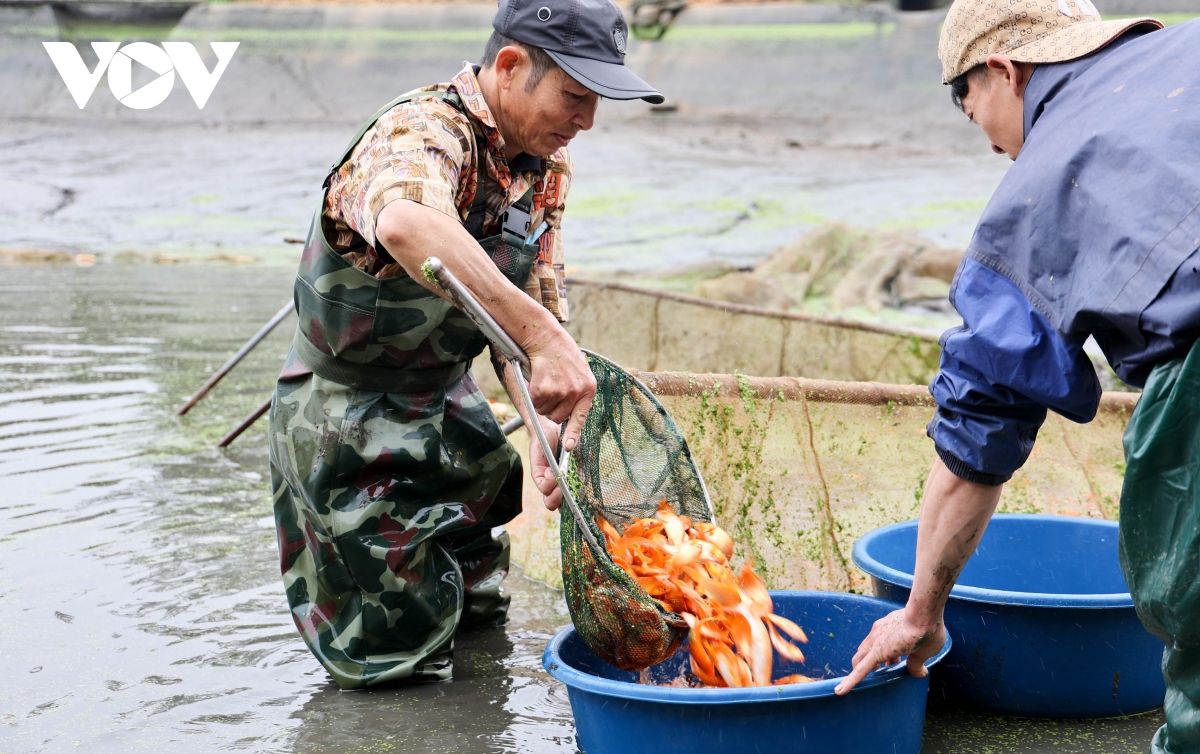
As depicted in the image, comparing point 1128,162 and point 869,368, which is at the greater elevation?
point 1128,162

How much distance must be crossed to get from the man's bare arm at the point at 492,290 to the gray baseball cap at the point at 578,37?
0.57m

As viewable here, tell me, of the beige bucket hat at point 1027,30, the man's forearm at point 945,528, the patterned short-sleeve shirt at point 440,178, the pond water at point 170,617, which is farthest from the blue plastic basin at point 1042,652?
the beige bucket hat at point 1027,30

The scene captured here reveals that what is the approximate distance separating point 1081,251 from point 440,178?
52.5 inches

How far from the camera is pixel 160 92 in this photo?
2478cm

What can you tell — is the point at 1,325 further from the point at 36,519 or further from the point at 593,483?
the point at 593,483

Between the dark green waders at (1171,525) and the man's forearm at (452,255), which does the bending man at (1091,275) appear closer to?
the dark green waders at (1171,525)

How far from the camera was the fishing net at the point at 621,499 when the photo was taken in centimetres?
268

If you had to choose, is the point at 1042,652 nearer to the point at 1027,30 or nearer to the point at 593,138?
the point at 1027,30

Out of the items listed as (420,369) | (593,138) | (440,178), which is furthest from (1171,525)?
(593,138)

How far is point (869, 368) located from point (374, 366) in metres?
4.03

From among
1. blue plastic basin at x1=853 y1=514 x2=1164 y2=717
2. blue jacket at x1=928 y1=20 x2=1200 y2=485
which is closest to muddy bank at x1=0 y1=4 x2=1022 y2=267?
blue plastic basin at x1=853 y1=514 x2=1164 y2=717

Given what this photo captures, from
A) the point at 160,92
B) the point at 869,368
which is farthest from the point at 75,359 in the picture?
the point at 160,92

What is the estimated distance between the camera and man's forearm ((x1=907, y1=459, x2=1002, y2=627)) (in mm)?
2295

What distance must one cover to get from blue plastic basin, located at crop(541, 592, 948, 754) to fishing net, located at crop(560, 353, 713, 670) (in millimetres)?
127
